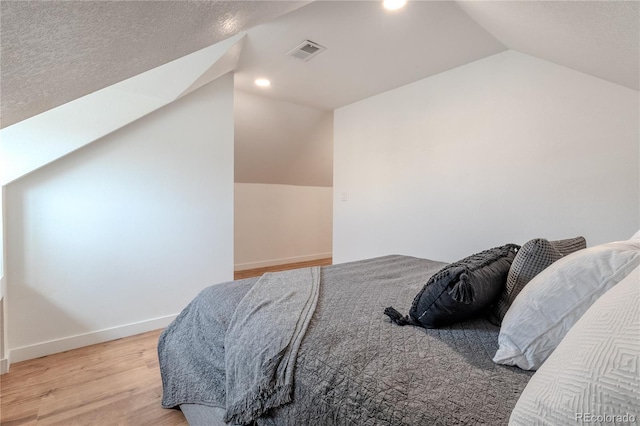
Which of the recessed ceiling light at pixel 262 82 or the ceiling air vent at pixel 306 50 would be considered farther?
the recessed ceiling light at pixel 262 82

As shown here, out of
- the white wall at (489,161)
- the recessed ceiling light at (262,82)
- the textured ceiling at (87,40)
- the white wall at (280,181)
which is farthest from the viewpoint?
the white wall at (280,181)

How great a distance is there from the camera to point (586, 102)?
2209 millimetres

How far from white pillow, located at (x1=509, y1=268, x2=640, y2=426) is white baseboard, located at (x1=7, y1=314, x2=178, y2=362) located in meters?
2.83

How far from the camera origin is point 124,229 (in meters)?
2.52

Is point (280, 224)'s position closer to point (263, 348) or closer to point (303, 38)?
point (303, 38)

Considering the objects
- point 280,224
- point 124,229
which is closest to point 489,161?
point 124,229

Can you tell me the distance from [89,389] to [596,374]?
237cm

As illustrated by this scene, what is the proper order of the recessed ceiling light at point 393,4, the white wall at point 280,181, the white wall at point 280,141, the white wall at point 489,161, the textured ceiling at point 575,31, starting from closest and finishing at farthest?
the textured ceiling at point 575,31 → the recessed ceiling light at point 393,4 → the white wall at point 489,161 → the white wall at point 280,141 → the white wall at point 280,181

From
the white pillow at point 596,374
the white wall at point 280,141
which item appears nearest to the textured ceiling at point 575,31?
the white pillow at point 596,374

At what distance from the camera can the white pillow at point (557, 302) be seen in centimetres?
75

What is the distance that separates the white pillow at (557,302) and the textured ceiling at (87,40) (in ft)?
4.76

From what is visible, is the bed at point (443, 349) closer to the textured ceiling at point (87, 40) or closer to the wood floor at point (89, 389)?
the wood floor at point (89, 389)

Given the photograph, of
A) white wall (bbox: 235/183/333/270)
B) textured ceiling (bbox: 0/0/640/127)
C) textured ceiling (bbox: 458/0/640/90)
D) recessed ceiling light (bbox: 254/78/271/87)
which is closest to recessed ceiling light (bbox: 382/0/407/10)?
textured ceiling (bbox: 0/0/640/127)
